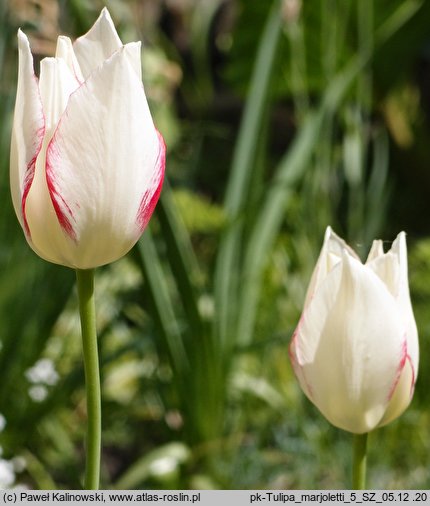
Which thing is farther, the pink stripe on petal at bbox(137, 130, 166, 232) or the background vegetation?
the background vegetation

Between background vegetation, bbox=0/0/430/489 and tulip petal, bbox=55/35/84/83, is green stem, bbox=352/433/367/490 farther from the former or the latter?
background vegetation, bbox=0/0/430/489

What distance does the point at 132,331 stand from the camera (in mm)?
1713

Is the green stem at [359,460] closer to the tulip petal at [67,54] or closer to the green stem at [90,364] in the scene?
the green stem at [90,364]

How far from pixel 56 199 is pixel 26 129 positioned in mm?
44

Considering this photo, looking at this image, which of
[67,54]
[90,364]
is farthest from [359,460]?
[67,54]

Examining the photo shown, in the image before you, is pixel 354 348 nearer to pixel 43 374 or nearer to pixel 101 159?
pixel 101 159

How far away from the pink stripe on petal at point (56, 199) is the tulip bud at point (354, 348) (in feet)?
0.46

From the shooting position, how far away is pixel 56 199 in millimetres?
456

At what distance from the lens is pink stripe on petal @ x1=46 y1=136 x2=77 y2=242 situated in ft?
1.50

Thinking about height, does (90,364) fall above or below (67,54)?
below

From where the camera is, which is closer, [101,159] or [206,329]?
[101,159]

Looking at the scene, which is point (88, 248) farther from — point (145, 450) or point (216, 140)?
point (216, 140)


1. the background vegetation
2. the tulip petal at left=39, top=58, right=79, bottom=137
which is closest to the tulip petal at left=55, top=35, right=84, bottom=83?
the tulip petal at left=39, top=58, right=79, bottom=137

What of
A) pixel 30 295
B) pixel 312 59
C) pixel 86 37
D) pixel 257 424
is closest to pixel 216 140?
pixel 312 59
